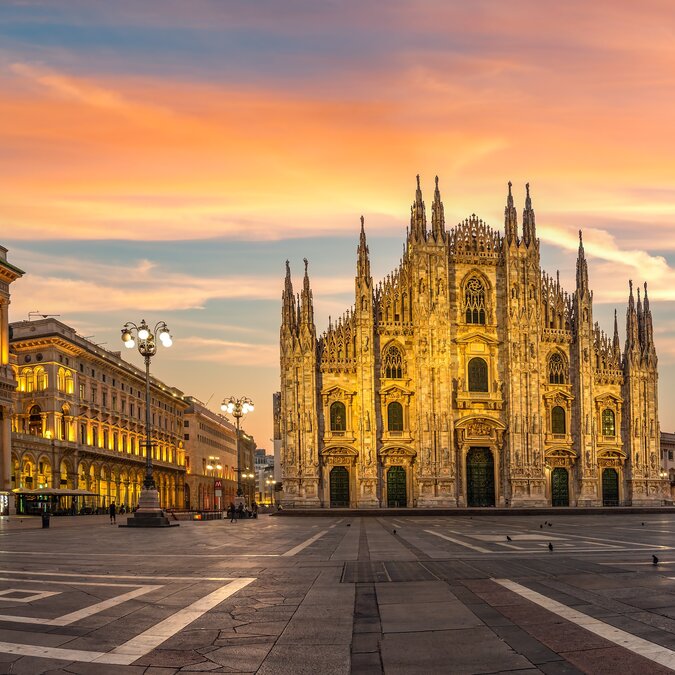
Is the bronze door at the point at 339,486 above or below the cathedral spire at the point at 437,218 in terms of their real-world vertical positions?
below

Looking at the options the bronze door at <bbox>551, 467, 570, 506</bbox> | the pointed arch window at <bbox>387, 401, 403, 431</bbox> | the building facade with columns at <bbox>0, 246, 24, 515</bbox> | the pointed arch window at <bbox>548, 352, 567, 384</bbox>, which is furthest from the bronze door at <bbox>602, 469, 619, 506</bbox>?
the building facade with columns at <bbox>0, 246, 24, 515</bbox>

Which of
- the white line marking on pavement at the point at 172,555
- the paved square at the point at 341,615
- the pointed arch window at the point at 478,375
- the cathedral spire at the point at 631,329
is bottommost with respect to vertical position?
the white line marking on pavement at the point at 172,555

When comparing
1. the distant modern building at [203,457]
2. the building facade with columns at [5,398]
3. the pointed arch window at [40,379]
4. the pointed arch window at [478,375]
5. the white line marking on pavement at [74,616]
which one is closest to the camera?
the white line marking on pavement at [74,616]

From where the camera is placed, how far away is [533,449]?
2726 inches

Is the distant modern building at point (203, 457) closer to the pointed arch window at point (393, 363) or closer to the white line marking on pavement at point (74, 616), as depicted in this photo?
the pointed arch window at point (393, 363)

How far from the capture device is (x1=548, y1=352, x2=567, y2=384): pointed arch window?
235ft

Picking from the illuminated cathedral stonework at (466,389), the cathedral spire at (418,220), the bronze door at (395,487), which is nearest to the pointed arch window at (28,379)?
the illuminated cathedral stonework at (466,389)

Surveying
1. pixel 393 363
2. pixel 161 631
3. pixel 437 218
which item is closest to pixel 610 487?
pixel 393 363

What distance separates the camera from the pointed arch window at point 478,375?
70075mm

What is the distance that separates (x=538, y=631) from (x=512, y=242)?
64454 mm

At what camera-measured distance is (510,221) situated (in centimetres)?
7188

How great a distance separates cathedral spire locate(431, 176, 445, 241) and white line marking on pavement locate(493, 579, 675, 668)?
2336 inches

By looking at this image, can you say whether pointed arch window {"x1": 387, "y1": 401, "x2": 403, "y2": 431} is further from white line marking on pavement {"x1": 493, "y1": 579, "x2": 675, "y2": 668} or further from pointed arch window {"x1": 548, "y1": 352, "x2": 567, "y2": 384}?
white line marking on pavement {"x1": 493, "y1": 579, "x2": 675, "y2": 668}

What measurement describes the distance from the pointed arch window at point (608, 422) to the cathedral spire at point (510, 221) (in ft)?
55.3
